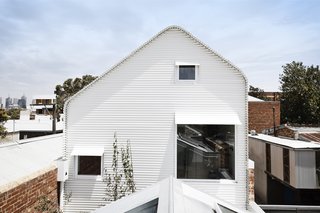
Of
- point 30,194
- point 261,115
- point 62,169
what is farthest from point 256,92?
point 30,194

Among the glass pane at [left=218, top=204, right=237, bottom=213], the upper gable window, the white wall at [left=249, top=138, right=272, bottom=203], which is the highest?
the upper gable window

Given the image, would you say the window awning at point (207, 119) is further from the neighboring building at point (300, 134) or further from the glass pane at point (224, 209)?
the glass pane at point (224, 209)

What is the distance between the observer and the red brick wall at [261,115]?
84.6 feet

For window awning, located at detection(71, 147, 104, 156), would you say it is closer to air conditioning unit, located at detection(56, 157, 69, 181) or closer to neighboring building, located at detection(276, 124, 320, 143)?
air conditioning unit, located at detection(56, 157, 69, 181)

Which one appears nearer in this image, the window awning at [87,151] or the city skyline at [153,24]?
the city skyline at [153,24]

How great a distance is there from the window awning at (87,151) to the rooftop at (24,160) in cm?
95

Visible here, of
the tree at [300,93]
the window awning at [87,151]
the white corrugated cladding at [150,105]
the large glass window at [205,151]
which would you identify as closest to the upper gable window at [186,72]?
the white corrugated cladding at [150,105]

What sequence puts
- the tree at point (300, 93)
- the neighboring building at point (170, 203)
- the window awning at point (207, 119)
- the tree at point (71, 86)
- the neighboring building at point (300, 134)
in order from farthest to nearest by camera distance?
the tree at point (71, 86)
the tree at point (300, 93)
the neighboring building at point (300, 134)
the window awning at point (207, 119)
the neighboring building at point (170, 203)

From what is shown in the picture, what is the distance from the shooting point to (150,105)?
40.3 ft

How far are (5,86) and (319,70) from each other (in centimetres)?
4765

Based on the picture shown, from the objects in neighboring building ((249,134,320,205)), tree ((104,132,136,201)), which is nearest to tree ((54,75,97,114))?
neighboring building ((249,134,320,205))

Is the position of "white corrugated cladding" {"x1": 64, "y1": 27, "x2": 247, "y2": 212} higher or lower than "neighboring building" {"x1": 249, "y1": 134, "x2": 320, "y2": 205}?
higher

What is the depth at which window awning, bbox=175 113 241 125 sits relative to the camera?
11672 mm

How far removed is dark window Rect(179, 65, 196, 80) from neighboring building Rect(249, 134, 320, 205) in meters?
6.29
